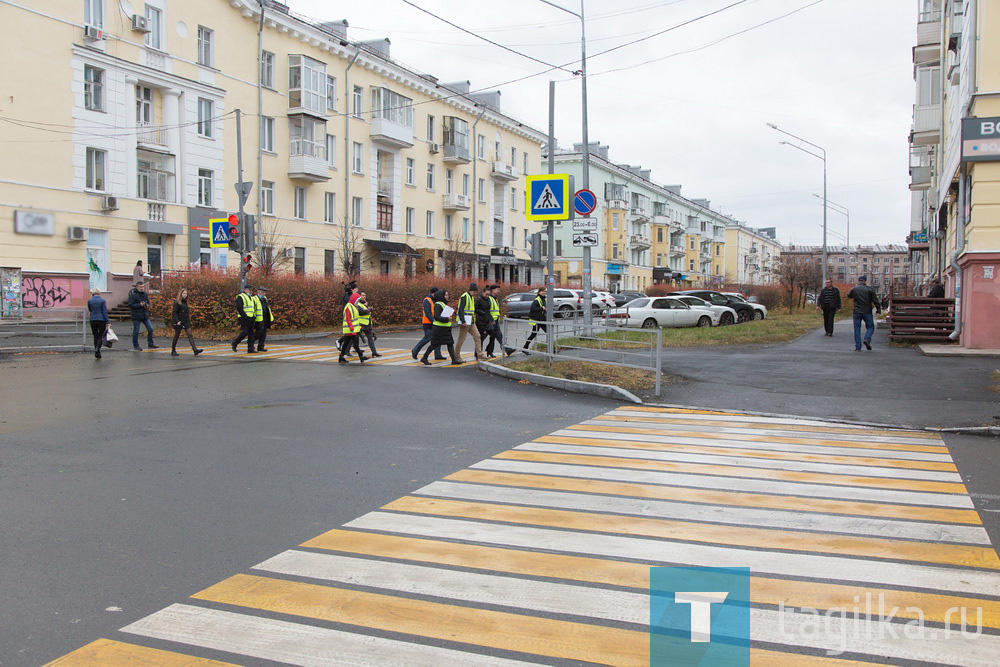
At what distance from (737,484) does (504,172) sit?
53903mm

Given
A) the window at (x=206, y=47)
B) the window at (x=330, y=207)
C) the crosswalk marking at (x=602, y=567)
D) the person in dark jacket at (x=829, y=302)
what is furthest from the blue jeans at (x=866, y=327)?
the window at (x=330, y=207)

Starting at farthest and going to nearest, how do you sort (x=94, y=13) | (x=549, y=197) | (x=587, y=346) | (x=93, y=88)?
(x=93, y=88)
(x=94, y=13)
(x=549, y=197)
(x=587, y=346)

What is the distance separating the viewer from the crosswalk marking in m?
3.59

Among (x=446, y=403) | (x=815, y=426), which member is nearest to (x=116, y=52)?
(x=446, y=403)

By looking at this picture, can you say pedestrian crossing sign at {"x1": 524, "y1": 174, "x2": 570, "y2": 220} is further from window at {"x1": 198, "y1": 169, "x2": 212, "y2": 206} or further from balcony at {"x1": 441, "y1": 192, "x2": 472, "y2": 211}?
balcony at {"x1": 441, "y1": 192, "x2": 472, "y2": 211}

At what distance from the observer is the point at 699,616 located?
3869mm

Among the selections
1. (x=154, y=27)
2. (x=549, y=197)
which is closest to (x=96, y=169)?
(x=154, y=27)

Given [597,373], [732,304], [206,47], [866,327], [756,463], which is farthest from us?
[732,304]

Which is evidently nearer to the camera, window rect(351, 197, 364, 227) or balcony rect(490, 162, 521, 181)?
window rect(351, 197, 364, 227)

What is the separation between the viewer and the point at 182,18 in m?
33.8

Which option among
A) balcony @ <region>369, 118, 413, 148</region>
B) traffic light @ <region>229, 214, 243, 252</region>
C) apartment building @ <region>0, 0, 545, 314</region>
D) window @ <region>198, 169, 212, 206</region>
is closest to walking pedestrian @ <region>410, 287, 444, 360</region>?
traffic light @ <region>229, 214, 243, 252</region>

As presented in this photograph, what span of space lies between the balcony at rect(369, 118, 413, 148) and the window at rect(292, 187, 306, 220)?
261 inches

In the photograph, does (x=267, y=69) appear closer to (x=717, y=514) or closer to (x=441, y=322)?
(x=441, y=322)

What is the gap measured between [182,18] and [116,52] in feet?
13.8
